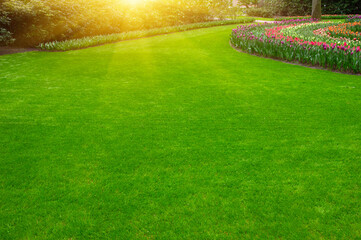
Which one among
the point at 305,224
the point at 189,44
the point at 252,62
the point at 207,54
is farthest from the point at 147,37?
the point at 305,224

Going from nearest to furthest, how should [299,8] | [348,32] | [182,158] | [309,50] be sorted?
[182,158]
[309,50]
[348,32]
[299,8]

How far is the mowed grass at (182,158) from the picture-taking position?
2.70 meters

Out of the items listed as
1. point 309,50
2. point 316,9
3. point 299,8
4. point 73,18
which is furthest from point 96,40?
point 299,8

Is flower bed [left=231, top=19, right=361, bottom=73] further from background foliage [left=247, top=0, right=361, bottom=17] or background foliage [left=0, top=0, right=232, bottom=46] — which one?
background foliage [left=247, top=0, right=361, bottom=17]

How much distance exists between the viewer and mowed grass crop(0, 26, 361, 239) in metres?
2.70

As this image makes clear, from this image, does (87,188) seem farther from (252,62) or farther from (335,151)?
(252,62)

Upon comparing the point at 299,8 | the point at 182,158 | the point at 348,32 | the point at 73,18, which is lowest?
the point at 182,158

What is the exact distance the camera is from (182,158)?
12.4ft

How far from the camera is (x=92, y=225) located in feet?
8.80

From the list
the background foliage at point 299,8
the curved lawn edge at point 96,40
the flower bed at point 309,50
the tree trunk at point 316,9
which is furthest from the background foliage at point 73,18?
the background foliage at point 299,8

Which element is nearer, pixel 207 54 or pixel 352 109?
pixel 352 109

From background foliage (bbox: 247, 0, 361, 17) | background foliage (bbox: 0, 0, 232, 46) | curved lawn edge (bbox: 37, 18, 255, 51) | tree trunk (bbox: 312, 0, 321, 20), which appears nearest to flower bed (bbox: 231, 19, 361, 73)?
curved lawn edge (bbox: 37, 18, 255, 51)

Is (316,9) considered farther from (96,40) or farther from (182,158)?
(182,158)

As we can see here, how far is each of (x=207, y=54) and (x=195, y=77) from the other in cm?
366
